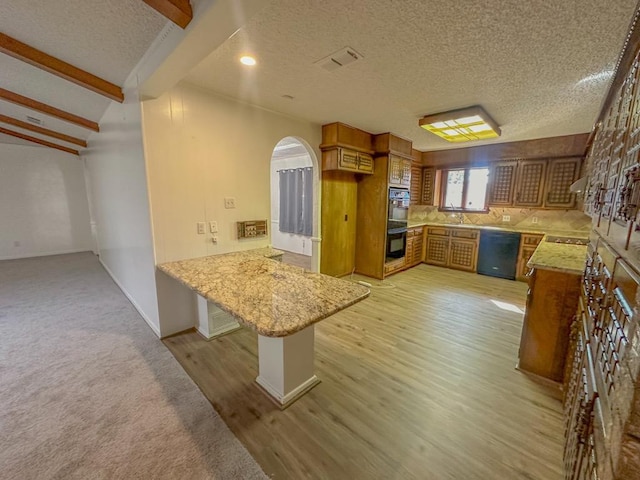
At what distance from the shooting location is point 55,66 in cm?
209

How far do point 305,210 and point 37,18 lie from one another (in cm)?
456

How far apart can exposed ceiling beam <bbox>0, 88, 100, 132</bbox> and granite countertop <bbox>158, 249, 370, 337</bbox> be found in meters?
2.60

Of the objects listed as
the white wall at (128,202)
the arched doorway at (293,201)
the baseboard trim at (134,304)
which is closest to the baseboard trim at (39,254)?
the baseboard trim at (134,304)

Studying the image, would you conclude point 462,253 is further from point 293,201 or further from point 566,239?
point 293,201

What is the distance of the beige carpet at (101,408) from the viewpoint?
1452mm

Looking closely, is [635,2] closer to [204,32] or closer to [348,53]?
[348,53]

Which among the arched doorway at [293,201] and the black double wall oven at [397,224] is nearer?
the black double wall oven at [397,224]

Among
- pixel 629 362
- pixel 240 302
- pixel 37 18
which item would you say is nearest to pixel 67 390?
pixel 240 302

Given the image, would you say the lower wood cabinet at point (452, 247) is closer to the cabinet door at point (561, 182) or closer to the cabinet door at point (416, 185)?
the cabinet door at point (416, 185)

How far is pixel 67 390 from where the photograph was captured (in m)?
2.00

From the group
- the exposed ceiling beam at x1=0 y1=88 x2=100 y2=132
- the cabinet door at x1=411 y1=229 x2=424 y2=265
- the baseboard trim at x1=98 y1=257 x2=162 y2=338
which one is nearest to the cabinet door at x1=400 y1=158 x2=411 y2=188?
the cabinet door at x1=411 y1=229 x2=424 y2=265

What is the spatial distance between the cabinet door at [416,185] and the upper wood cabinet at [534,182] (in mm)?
1303

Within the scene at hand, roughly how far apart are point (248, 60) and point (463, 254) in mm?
4802

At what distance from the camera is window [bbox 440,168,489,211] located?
524 centimetres
